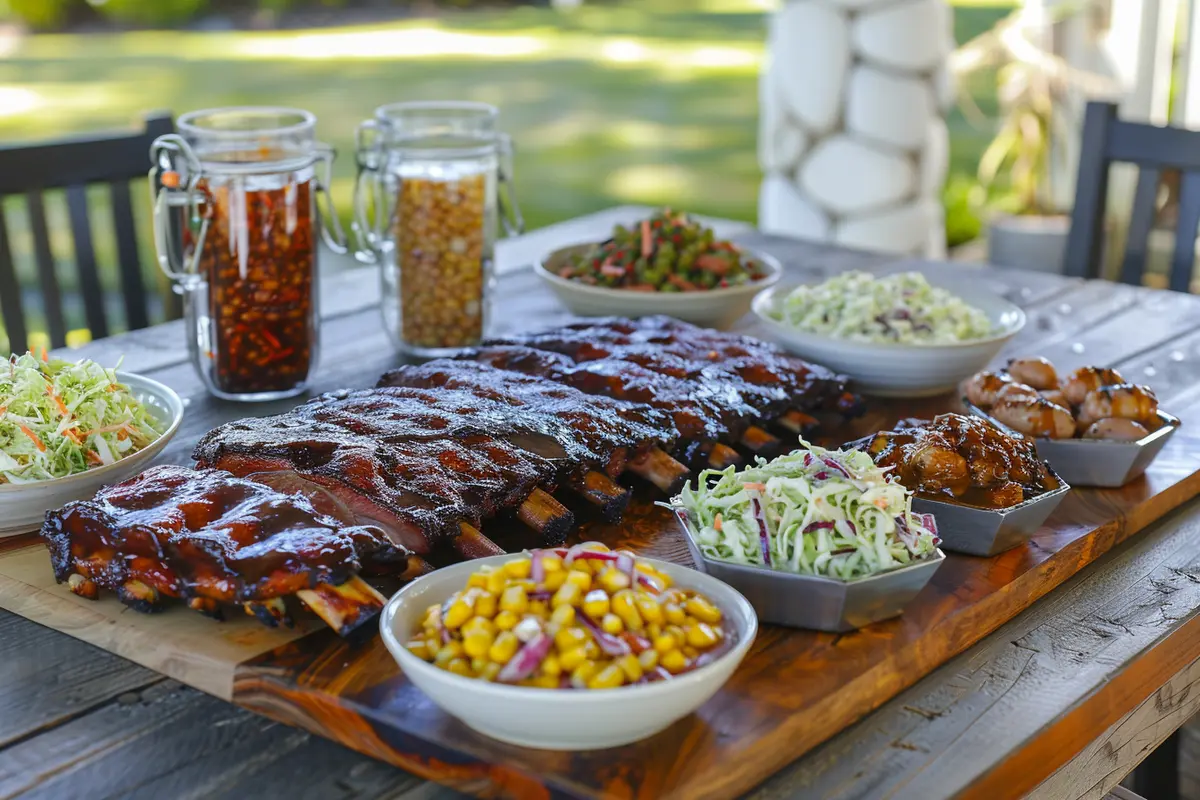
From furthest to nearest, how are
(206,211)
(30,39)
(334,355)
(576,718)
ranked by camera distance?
(30,39) → (334,355) → (206,211) → (576,718)

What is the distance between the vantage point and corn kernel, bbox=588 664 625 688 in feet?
4.81

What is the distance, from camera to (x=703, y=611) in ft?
5.26

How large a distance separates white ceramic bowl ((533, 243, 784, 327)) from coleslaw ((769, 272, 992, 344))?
6.2 inches

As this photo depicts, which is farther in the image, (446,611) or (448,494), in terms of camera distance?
(448,494)

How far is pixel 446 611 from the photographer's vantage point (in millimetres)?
1579

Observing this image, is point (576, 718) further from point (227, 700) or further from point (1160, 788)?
point (1160, 788)

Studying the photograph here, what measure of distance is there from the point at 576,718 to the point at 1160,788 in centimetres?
240

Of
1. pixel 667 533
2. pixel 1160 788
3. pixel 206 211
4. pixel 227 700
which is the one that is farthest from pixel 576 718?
pixel 1160 788

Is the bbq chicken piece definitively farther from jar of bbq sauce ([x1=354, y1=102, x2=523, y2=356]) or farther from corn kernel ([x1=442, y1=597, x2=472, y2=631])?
jar of bbq sauce ([x1=354, y1=102, x2=523, y2=356])

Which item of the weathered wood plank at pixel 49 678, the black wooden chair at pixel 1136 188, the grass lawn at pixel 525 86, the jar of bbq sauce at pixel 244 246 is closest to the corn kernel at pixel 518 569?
the weathered wood plank at pixel 49 678

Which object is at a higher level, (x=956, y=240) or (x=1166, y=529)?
(x=1166, y=529)

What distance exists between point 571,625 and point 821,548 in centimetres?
43

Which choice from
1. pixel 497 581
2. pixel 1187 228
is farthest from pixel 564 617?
pixel 1187 228

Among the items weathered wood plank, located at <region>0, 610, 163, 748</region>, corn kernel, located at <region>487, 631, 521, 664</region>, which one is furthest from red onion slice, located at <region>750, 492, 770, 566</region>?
weathered wood plank, located at <region>0, 610, 163, 748</region>
